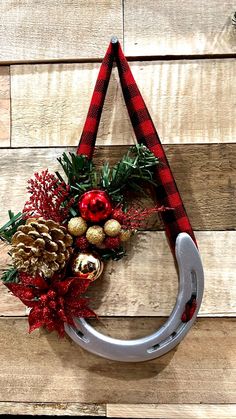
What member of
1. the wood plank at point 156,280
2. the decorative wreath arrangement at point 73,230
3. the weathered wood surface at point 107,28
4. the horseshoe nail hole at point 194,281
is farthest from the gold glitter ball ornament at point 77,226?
the weathered wood surface at point 107,28

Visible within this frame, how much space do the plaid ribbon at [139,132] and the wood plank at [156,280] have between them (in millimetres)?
45

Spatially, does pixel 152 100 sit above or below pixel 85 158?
above

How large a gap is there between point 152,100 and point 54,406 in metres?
0.61

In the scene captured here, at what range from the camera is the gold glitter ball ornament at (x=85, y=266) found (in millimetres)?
723

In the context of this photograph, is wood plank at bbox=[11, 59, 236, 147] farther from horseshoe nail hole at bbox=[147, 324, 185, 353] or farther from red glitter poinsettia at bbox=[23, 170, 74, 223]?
horseshoe nail hole at bbox=[147, 324, 185, 353]

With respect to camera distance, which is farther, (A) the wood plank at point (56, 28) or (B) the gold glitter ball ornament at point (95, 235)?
(A) the wood plank at point (56, 28)

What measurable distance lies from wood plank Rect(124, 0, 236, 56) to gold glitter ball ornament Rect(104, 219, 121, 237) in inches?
13.2

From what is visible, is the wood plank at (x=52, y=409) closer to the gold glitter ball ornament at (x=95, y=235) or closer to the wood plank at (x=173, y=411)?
the wood plank at (x=173, y=411)

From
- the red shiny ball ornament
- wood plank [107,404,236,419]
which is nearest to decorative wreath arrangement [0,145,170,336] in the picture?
the red shiny ball ornament

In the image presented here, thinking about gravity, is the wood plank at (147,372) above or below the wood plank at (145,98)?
below

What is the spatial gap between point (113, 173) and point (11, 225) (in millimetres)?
206

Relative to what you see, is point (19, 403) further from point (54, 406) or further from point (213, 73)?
point (213, 73)

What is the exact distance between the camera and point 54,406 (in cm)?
81

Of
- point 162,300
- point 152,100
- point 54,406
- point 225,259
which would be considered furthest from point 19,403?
point 152,100
